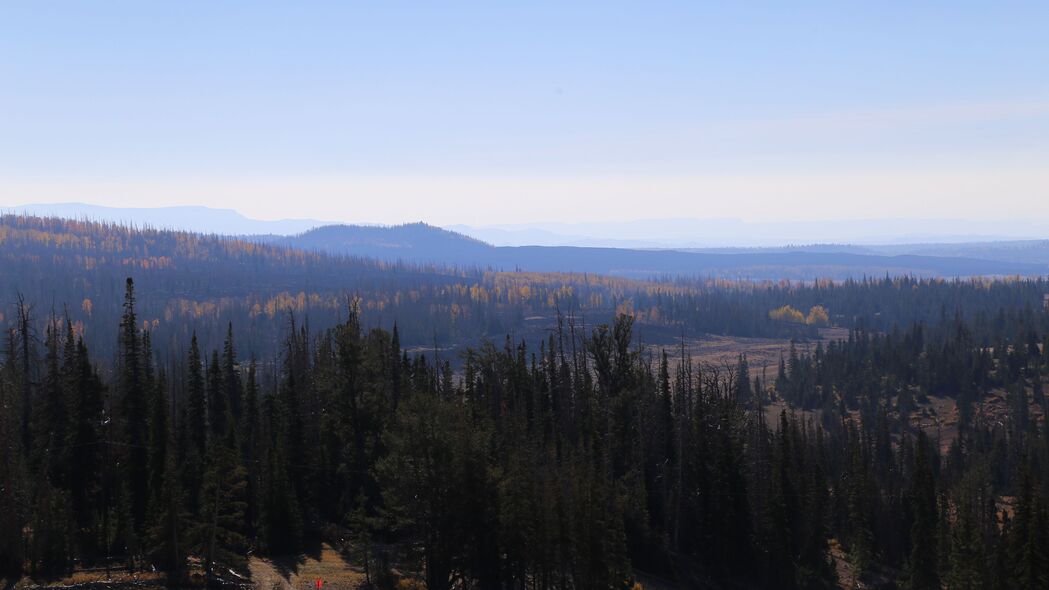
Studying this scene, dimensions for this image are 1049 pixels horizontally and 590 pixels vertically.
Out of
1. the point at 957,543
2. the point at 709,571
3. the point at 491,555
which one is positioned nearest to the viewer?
the point at 491,555

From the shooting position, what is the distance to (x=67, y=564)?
46438 mm

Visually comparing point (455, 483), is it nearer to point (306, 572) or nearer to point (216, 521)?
point (306, 572)

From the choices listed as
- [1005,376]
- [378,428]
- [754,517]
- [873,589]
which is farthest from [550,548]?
[1005,376]

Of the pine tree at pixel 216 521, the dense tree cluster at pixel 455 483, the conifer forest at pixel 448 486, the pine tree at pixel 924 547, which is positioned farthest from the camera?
the pine tree at pixel 924 547

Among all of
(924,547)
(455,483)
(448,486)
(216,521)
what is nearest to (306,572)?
(216,521)

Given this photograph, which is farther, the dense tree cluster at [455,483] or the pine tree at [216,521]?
the dense tree cluster at [455,483]

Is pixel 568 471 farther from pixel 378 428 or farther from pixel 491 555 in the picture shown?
pixel 378 428

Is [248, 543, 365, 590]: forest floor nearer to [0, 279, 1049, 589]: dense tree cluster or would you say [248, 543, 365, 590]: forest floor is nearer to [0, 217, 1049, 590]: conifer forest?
[0, 217, 1049, 590]: conifer forest

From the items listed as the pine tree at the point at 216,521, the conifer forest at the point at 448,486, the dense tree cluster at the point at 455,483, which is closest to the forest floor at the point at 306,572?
the conifer forest at the point at 448,486

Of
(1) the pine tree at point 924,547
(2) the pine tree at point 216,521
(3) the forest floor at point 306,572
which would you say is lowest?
(1) the pine tree at point 924,547

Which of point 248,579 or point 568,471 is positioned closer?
point 248,579

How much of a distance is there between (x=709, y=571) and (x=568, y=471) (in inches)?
946

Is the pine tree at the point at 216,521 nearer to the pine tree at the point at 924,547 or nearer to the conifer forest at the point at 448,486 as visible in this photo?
the conifer forest at the point at 448,486

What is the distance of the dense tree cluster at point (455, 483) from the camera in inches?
1906
